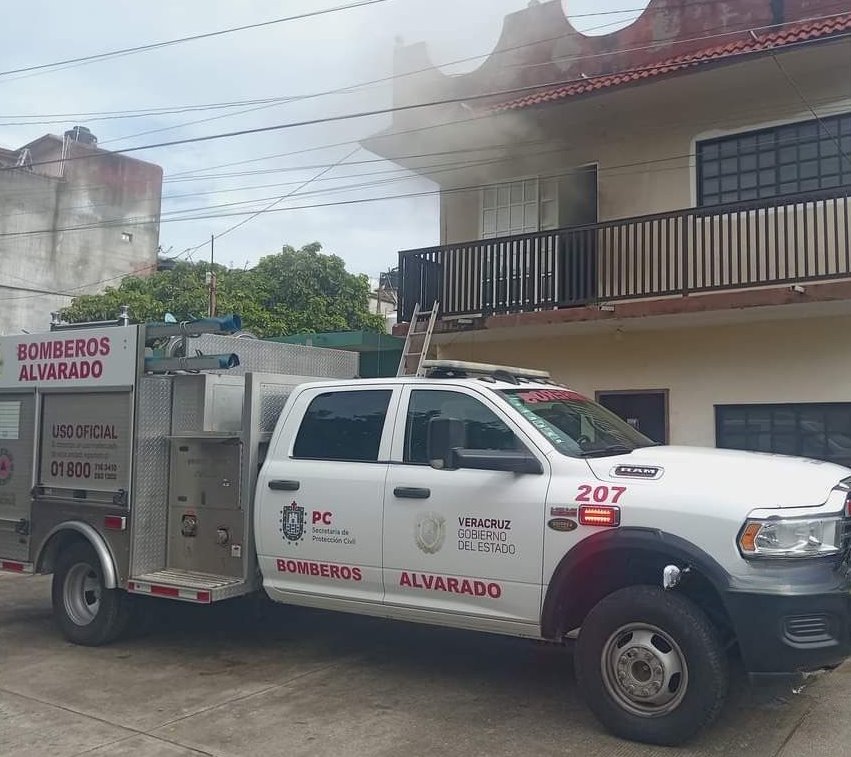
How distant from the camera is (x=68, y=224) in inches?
1229

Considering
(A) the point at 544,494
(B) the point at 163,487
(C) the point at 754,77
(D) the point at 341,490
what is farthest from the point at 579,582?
(C) the point at 754,77

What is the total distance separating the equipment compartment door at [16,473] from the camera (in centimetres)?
697

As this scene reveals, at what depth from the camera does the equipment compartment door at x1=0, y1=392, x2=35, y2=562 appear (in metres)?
6.97

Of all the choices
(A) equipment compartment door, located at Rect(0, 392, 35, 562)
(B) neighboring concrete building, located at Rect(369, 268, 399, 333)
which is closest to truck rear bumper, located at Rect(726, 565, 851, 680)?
(A) equipment compartment door, located at Rect(0, 392, 35, 562)

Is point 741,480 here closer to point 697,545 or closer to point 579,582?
point 697,545

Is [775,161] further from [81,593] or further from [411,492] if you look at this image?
[81,593]

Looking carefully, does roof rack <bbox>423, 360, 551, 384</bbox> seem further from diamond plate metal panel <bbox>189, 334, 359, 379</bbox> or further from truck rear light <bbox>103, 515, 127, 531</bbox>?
truck rear light <bbox>103, 515, 127, 531</bbox>

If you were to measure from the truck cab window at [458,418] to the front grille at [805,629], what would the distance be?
5.72ft

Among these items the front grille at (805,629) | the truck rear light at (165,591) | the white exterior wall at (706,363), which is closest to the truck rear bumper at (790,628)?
the front grille at (805,629)

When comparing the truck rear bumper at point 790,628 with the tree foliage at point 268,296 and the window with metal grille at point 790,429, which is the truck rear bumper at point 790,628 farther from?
the tree foliage at point 268,296

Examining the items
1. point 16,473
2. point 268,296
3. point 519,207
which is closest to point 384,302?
point 268,296

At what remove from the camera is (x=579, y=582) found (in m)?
4.79

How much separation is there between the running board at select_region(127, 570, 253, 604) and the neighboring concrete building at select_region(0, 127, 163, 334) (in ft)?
83.7

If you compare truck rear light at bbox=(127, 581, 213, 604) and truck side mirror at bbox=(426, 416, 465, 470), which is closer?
truck side mirror at bbox=(426, 416, 465, 470)
